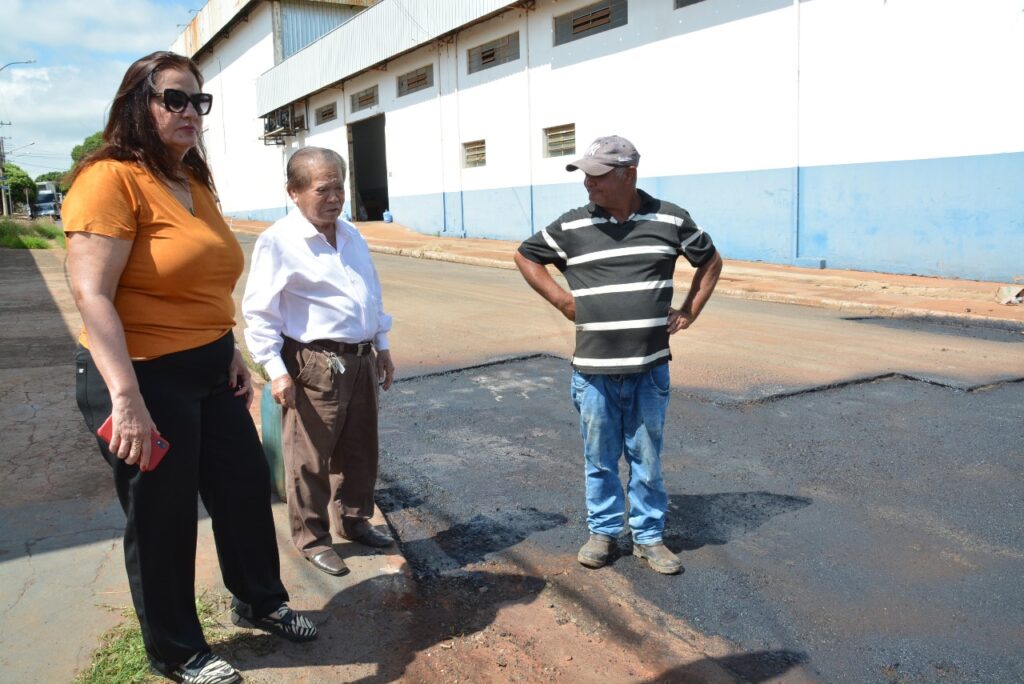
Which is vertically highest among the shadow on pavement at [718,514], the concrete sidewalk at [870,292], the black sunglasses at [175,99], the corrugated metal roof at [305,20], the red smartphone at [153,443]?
the corrugated metal roof at [305,20]

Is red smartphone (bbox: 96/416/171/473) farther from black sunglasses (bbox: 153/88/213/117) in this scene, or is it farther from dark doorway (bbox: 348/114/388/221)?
dark doorway (bbox: 348/114/388/221)

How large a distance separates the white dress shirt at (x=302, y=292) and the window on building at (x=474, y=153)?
2057cm

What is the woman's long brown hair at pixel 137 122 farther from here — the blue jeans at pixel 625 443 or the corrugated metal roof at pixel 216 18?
the corrugated metal roof at pixel 216 18

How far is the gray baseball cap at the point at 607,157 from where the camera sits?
3441mm

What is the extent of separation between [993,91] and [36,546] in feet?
43.2

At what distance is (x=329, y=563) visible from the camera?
141 inches

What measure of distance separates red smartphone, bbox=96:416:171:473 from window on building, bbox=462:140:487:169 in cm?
2167

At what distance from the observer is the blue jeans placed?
367cm

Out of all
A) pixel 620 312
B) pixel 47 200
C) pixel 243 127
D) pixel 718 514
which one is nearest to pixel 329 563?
pixel 620 312

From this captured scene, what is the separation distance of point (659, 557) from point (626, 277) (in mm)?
1222

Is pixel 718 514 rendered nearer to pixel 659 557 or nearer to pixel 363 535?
pixel 659 557

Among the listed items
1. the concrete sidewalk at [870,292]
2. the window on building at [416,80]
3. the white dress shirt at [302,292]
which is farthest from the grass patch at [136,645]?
the window on building at [416,80]

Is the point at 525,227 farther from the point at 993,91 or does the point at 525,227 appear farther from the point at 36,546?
the point at 36,546

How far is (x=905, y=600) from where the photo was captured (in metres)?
3.36
